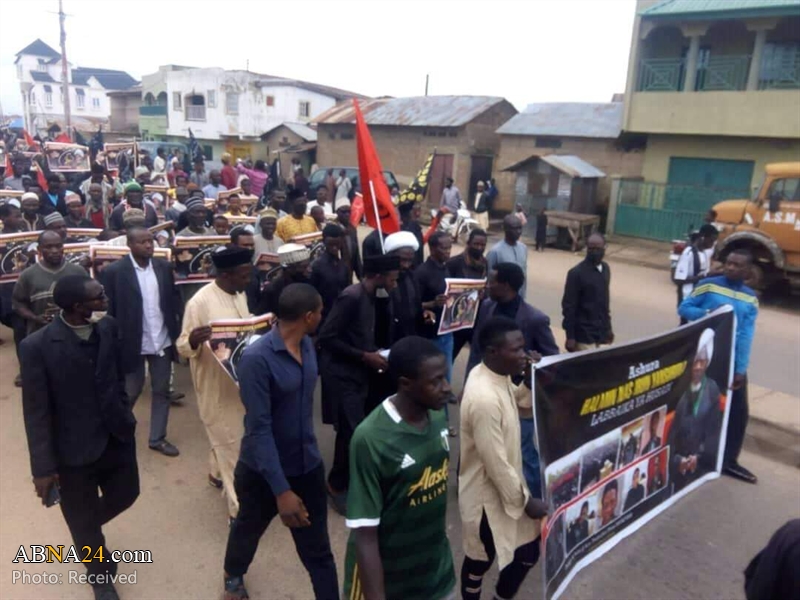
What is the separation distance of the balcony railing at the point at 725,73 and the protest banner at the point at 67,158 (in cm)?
1609

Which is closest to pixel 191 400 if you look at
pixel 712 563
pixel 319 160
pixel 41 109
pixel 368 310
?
pixel 368 310

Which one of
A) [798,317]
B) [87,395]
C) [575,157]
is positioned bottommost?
[798,317]

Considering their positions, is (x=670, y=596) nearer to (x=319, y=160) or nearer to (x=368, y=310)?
(x=368, y=310)

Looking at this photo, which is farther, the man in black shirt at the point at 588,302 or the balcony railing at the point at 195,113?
the balcony railing at the point at 195,113

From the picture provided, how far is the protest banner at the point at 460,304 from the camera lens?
16.7 feet

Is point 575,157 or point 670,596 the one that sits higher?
point 575,157

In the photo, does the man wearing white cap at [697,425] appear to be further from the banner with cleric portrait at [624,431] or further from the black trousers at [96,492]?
the black trousers at [96,492]

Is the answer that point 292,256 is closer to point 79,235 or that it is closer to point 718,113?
point 79,235

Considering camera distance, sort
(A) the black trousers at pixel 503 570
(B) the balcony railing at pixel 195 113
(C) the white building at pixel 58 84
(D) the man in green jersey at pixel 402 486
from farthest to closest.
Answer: (C) the white building at pixel 58 84 < (B) the balcony railing at pixel 195 113 < (A) the black trousers at pixel 503 570 < (D) the man in green jersey at pixel 402 486

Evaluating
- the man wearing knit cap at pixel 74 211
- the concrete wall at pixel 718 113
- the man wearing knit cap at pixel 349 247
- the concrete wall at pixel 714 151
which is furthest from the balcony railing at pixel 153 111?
the man wearing knit cap at pixel 349 247

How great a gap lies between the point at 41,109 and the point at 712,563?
79699mm

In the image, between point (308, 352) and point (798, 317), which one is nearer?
point (308, 352)

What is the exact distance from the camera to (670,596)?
142 inches

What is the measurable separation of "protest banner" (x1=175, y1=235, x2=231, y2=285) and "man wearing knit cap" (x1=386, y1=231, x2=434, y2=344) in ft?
6.07
